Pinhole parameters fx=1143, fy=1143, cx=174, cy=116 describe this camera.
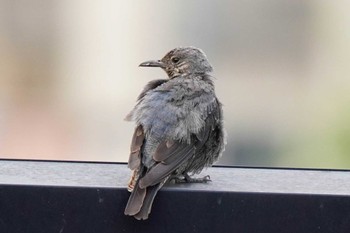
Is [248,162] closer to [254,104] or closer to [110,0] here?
[254,104]

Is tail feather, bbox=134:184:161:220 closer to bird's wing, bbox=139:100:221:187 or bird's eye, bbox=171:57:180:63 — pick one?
bird's wing, bbox=139:100:221:187

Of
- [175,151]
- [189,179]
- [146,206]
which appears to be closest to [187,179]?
[189,179]

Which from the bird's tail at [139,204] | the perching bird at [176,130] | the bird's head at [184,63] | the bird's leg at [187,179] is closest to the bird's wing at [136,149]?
the perching bird at [176,130]

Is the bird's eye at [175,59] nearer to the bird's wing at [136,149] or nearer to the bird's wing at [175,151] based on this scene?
the bird's wing at [175,151]

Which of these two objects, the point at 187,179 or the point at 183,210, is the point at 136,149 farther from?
the point at 183,210

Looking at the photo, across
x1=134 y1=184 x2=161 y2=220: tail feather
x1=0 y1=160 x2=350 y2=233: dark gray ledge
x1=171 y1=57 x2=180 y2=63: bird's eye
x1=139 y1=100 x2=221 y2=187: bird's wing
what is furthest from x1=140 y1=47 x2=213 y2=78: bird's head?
x1=0 y1=160 x2=350 y2=233: dark gray ledge

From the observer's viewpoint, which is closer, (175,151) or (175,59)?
(175,151)
